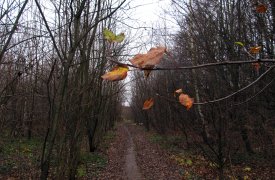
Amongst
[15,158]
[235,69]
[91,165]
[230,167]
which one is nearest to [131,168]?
[91,165]

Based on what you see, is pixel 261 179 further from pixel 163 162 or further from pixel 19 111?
pixel 19 111

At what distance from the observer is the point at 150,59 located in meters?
1.31

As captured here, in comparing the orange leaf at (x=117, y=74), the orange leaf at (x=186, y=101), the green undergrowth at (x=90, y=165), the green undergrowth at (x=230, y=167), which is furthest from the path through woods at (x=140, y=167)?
the orange leaf at (x=117, y=74)

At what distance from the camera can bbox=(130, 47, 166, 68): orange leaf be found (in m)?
1.31

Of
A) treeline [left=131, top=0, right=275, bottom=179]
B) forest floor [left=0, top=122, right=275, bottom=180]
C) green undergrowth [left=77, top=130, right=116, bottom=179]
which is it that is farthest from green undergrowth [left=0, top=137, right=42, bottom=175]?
treeline [left=131, top=0, right=275, bottom=179]

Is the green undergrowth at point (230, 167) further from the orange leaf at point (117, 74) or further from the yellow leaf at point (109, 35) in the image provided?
the orange leaf at point (117, 74)

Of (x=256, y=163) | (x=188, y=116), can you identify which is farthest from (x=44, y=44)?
(x=256, y=163)

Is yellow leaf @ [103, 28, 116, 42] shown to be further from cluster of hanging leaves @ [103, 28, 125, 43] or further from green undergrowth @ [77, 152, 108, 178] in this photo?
green undergrowth @ [77, 152, 108, 178]

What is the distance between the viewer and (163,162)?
14.0 metres

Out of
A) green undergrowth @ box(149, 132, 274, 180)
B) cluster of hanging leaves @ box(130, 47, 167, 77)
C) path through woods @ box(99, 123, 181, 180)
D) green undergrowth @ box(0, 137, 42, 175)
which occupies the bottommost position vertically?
path through woods @ box(99, 123, 181, 180)

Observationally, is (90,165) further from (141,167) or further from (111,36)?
(111,36)

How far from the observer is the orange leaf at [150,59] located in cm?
131

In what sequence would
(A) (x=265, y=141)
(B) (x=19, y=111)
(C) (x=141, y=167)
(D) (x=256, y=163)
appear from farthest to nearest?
(B) (x=19, y=111) → (C) (x=141, y=167) → (D) (x=256, y=163) → (A) (x=265, y=141)

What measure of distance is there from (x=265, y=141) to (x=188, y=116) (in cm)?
276
